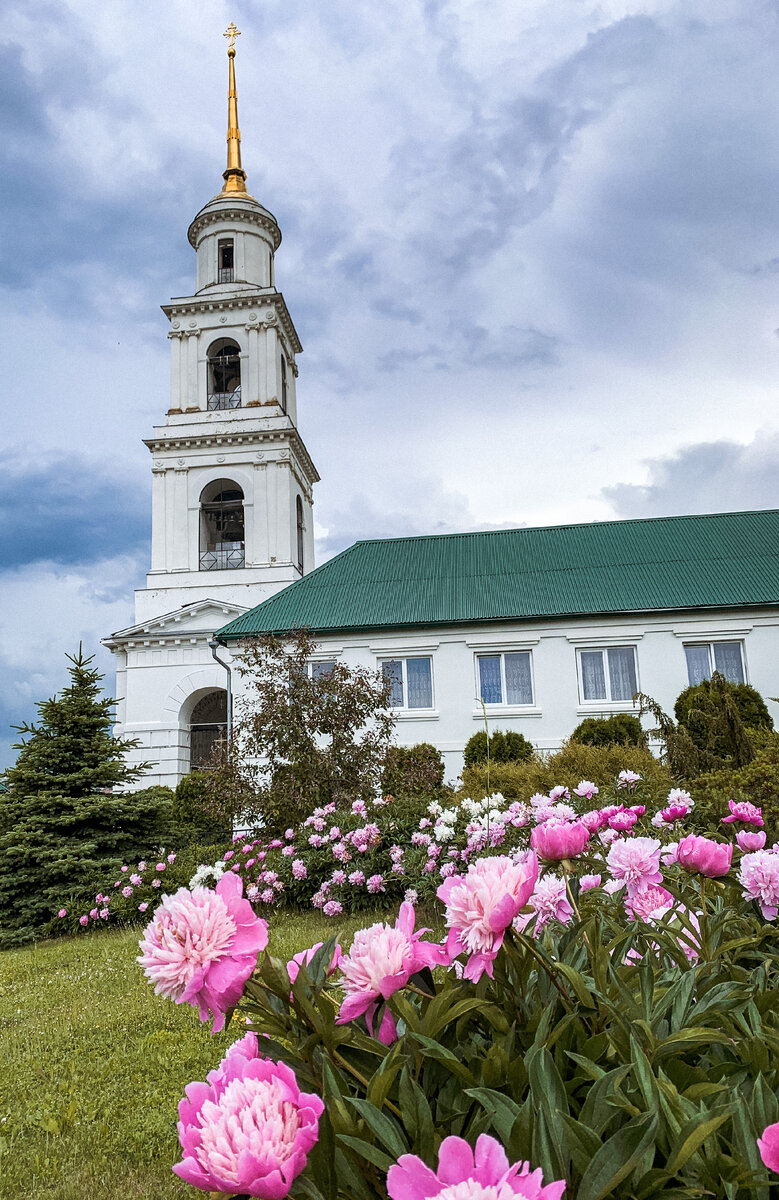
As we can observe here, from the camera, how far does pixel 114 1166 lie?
12.1ft

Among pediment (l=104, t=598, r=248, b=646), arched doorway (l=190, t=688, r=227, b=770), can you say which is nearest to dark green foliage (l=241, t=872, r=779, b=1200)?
arched doorway (l=190, t=688, r=227, b=770)

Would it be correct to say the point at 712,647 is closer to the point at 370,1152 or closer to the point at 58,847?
the point at 58,847

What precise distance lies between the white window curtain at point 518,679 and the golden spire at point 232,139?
901 inches

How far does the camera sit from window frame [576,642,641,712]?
20125mm

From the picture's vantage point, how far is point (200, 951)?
145 cm

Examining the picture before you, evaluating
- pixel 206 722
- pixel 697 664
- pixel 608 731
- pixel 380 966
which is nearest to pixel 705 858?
pixel 380 966

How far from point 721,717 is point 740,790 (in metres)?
6.22

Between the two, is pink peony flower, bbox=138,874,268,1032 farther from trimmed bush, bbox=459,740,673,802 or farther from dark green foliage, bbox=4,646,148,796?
dark green foliage, bbox=4,646,148,796

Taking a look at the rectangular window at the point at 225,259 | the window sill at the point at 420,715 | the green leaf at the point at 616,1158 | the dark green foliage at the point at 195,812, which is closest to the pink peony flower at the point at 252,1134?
the green leaf at the point at 616,1158

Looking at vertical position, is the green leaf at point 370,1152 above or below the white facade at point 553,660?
below

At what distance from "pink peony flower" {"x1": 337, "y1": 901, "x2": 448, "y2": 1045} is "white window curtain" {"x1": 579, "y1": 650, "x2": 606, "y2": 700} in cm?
1928

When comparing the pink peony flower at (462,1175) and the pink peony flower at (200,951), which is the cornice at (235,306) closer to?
the pink peony flower at (200,951)

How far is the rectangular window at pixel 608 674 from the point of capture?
66.7ft

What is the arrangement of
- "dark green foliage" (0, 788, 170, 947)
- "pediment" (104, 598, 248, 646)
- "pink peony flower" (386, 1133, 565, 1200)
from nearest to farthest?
1. "pink peony flower" (386, 1133, 565, 1200)
2. "dark green foliage" (0, 788, 170, 947)
3. "pediment" (104, 598, 248, 646)
